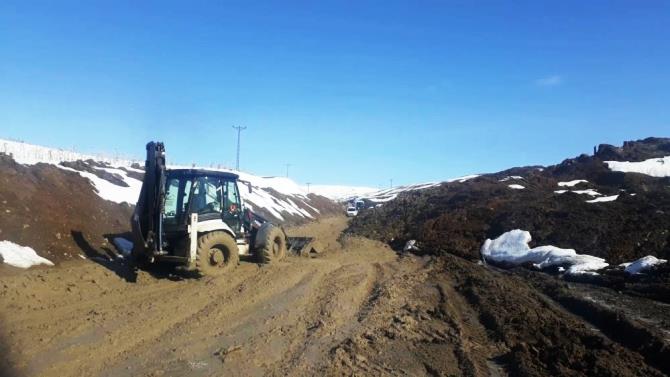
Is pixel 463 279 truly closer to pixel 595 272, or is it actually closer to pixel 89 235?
pixel 595 272

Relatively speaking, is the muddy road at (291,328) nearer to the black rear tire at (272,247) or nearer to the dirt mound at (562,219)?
the black rear tire at (272,247)

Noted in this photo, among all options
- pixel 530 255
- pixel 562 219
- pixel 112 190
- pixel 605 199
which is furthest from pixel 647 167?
pixel 112 190

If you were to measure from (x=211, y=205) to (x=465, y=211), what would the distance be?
16643mm

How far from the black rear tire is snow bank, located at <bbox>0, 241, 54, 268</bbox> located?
483 centimetres

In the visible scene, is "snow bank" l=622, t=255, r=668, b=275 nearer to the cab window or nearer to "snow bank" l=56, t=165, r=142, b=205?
the cab window

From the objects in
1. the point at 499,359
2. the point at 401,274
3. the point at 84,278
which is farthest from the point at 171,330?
the point at 401,274

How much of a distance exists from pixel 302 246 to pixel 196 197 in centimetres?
534

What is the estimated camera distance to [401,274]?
1378 centimetres

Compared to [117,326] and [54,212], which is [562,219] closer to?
[117,326]

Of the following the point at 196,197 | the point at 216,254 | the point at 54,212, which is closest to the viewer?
the point at 216,254

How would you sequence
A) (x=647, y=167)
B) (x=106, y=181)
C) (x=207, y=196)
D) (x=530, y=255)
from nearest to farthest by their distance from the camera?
(x=207, y=196), (x=530, y=255), (x=106, y=181), (x=647, y=167)

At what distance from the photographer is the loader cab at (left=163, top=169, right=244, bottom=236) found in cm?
1147

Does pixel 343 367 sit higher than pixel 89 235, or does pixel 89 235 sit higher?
pixel 89 235

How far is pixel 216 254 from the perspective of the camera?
11289 millimetres
